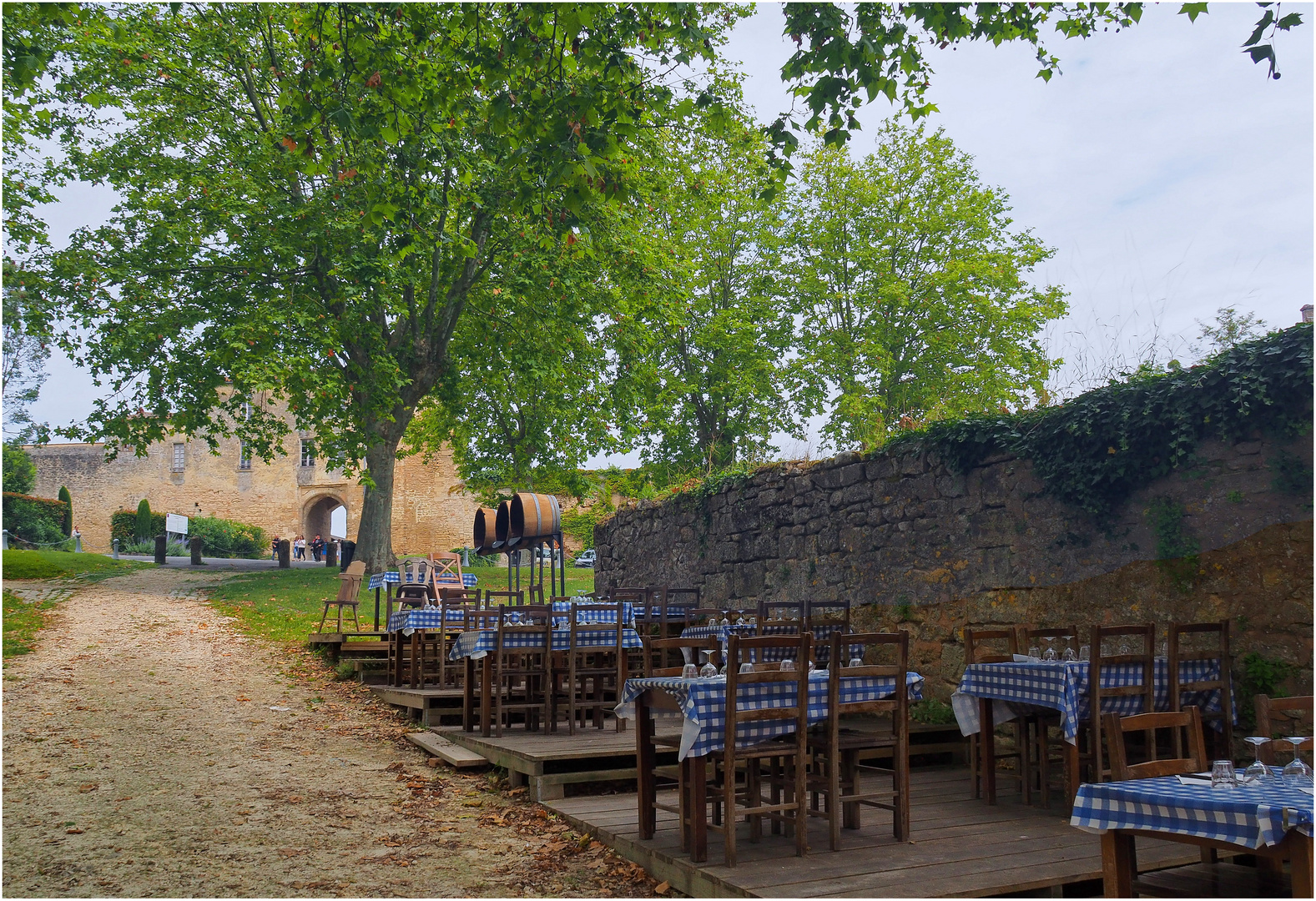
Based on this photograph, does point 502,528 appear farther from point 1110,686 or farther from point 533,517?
point 1110,686

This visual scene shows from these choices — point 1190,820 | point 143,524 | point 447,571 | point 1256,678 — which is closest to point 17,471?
point 143,524

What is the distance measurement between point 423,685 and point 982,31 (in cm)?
729

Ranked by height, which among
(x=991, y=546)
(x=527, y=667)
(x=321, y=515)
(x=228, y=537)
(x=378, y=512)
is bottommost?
(x=527, y=667)

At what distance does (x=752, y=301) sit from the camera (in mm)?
22734

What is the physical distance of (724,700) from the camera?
13.4 ft

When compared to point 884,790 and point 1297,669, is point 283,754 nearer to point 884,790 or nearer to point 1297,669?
point 884,790

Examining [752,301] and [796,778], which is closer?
[796,778]

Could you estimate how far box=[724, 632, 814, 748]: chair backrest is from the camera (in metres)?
4.01

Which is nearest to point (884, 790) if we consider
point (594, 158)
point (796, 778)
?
point (796, 778)

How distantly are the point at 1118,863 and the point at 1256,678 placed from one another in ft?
10.4

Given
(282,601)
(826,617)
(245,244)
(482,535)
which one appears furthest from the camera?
(282,601)

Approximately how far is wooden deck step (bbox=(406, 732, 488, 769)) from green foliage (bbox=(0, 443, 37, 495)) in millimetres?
31737

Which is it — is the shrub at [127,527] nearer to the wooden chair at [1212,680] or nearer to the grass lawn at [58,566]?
the grass lawn at [58,566]

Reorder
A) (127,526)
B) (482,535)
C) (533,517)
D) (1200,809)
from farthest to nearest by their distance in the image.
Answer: (127,526), (482,535), (533,517), (1200,809)
